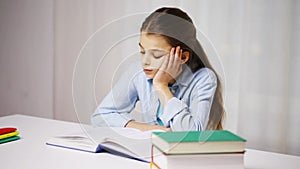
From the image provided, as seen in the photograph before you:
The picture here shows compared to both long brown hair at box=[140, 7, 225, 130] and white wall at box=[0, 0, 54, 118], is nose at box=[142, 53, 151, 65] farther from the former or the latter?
white wall at box=[0, 0, 54, 118]

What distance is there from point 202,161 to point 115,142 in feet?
1.04

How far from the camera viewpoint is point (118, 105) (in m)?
0.96

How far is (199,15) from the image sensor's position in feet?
5.38

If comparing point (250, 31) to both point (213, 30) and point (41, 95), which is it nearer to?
point (213, 30)

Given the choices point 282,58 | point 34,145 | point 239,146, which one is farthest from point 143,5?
point 239,146

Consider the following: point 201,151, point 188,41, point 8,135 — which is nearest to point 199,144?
point 201,151

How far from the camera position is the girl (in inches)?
34.3

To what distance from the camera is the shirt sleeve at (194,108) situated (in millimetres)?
861

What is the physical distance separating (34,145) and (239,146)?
1.91 ft

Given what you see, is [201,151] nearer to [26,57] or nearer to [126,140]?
[126,140]

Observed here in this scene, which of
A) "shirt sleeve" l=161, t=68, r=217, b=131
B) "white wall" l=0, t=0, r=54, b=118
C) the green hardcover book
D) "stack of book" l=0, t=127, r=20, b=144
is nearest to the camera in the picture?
the green hardcover book

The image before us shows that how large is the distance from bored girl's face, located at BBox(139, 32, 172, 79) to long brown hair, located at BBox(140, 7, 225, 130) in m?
0.01

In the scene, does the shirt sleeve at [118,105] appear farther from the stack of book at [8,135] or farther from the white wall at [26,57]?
the white wall at [26,57]

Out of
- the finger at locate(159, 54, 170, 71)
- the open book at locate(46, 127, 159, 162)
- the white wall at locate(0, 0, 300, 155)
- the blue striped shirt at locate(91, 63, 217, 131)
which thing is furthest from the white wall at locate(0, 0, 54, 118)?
the finger at locate(159, 54, 170, 71)
